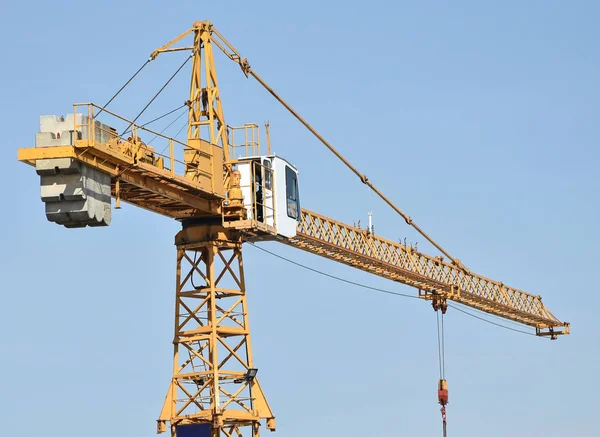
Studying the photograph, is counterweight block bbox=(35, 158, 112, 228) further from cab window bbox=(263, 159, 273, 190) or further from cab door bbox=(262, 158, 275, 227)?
cab window bbox=(263, 159, 273, 190)

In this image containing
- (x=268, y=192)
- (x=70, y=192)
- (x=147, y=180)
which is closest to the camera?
(x=70, y=192)

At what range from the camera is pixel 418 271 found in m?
116

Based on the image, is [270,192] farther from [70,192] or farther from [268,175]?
[70,192]

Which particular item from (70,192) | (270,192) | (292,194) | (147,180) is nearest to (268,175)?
(270,192)

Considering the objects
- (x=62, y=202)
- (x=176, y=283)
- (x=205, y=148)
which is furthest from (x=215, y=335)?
(x=62, y=202)

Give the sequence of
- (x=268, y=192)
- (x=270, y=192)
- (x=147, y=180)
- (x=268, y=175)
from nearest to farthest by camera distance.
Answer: (x=147, y=180)
(x=268, y=192)
(x=270, y=192)
(x=268, y=175)

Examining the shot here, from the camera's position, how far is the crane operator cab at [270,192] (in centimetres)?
8862

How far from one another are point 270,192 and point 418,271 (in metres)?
28.7

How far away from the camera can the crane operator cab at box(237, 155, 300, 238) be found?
88.6 meters

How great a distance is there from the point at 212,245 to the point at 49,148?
1596 cm

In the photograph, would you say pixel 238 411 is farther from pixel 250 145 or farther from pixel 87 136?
pixel 87 136

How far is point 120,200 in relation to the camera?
80.9 metres

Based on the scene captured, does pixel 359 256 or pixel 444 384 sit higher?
pixel 359 256

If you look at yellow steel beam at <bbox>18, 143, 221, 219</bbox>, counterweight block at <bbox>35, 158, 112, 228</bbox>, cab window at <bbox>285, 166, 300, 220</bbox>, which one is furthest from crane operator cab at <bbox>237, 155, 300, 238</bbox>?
counterweight block at <bbox>35, 158, 112, 228</bbox>
